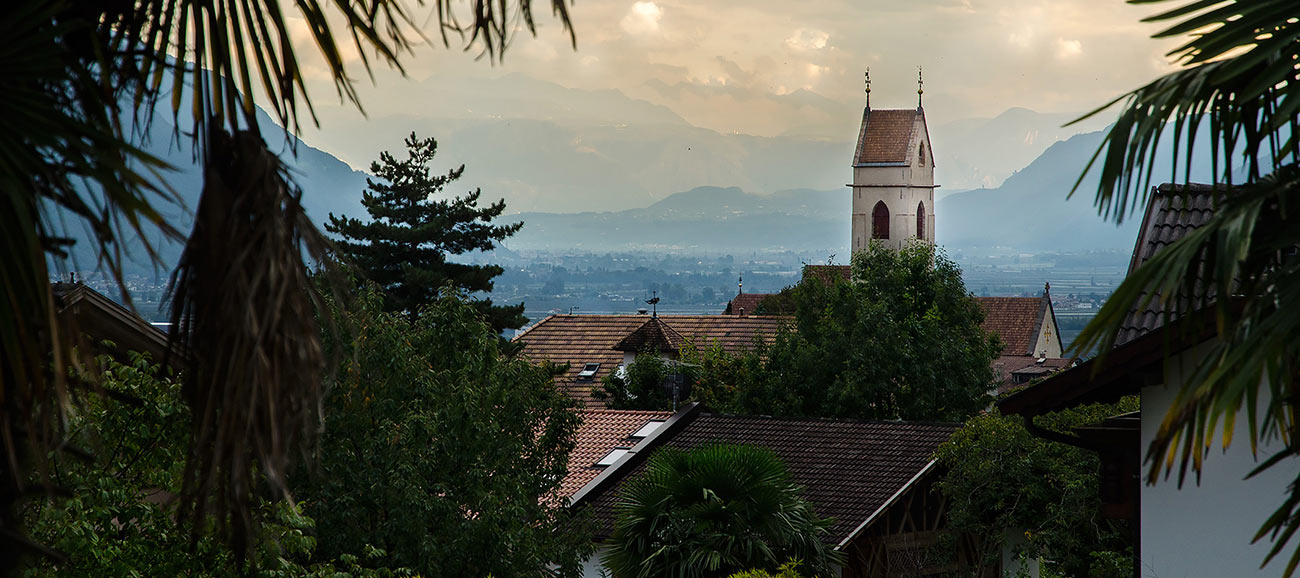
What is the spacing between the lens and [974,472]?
17.3m

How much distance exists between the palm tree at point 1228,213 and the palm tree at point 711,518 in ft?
31.6

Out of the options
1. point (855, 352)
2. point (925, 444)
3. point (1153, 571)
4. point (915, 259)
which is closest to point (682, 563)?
point (1153, 571)

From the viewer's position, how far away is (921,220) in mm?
100500

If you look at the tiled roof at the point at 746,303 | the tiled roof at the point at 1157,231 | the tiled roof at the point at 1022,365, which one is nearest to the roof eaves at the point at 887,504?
the tiled roof at the point at 1157,231

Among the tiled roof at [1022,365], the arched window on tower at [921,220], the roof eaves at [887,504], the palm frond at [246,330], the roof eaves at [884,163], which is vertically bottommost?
the tiled roof at [1022,365]

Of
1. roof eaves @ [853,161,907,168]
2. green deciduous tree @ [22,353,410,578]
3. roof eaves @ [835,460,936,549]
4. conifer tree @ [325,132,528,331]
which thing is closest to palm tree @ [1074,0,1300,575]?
green deciduous tree @ [22,353,410,578]

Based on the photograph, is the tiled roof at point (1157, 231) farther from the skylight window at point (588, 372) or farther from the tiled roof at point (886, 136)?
the tiled roof at point (886, 136)

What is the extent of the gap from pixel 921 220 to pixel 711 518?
90533mm

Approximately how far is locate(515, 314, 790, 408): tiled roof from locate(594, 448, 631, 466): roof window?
17.7 m

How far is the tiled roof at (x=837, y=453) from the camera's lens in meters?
20.6

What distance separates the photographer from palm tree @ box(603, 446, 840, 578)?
40.7 ft

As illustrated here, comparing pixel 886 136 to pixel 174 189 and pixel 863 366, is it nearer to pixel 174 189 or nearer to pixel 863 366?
pixel 863 366

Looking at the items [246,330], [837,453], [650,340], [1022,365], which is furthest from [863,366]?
[1022,365]

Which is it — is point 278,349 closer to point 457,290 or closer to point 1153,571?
point 1153,571
